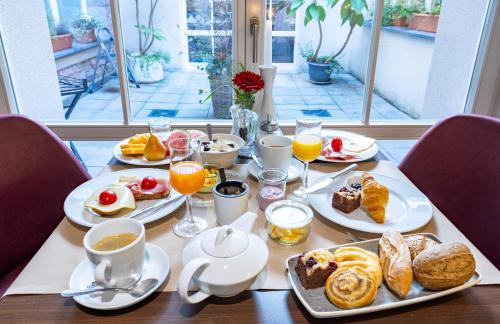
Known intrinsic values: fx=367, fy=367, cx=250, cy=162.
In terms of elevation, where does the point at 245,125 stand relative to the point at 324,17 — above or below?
below

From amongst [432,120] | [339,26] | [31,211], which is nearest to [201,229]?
[31,211]

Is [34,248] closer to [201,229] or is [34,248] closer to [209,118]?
[201,229]

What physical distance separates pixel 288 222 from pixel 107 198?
0.48 metres

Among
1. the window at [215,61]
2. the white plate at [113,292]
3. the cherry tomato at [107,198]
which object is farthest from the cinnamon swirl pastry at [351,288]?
the window at [215,61]

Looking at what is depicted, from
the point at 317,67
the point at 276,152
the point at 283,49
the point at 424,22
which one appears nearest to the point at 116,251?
the point at 276,152

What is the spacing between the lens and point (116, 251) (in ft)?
2.14

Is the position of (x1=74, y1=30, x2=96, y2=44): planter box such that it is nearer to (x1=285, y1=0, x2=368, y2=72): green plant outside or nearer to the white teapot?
(x1=285, y1=0, x2=368, y2=72): green plant outside

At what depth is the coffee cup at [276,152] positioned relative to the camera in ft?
3.62

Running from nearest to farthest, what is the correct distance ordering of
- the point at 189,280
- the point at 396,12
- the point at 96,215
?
the point at 189,280 < the point at 96,215 < the point at 396,12

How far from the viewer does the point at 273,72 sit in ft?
4.19

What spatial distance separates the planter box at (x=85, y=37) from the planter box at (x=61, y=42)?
1.5 inches

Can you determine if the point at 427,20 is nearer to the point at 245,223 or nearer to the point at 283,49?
the point at 283,49

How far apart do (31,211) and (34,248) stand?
0.41ft

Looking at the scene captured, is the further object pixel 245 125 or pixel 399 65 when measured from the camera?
pixel 399 65
